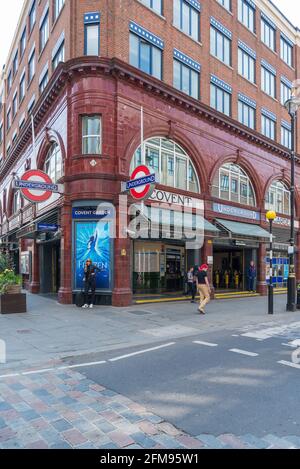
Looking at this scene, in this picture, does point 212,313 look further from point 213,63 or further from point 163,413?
point 213,63

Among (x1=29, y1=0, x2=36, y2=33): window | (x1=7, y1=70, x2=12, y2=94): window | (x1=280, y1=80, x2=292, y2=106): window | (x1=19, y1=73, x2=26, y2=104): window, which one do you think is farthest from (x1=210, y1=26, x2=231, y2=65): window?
(x1=7, y1=70, x2=12, y2=94): window

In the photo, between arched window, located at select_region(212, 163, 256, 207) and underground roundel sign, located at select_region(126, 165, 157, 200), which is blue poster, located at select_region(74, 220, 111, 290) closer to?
underground roundel sign, located at select_region(126, 165, 157, 200)

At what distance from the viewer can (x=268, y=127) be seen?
2638 centimetres

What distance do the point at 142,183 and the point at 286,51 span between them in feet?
74.5

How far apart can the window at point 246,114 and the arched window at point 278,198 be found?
4891 mm

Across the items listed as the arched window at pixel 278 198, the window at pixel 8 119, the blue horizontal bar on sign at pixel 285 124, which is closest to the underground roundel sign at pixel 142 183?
the arched window at pixel 278 198

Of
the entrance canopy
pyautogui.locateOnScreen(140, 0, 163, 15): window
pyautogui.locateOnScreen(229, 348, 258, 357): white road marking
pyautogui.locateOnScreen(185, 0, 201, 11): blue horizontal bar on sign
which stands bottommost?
pyautogui.locateOnScreen(229, 348, 258, 357): white road marking

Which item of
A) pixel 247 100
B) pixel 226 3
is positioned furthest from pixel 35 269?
pixel 226 3

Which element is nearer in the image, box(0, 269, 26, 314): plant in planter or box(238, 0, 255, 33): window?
box(0, 269, 26, 314): plant in planter

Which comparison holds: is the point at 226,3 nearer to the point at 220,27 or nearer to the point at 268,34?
the point at 220,27

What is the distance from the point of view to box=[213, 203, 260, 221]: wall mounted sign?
21109 millimetres

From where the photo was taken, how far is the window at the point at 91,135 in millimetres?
15609

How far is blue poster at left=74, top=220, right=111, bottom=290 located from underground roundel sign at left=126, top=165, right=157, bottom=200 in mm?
1899

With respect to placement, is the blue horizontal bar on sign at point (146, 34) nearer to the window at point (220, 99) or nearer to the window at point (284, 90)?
the window at point (220, 99)
